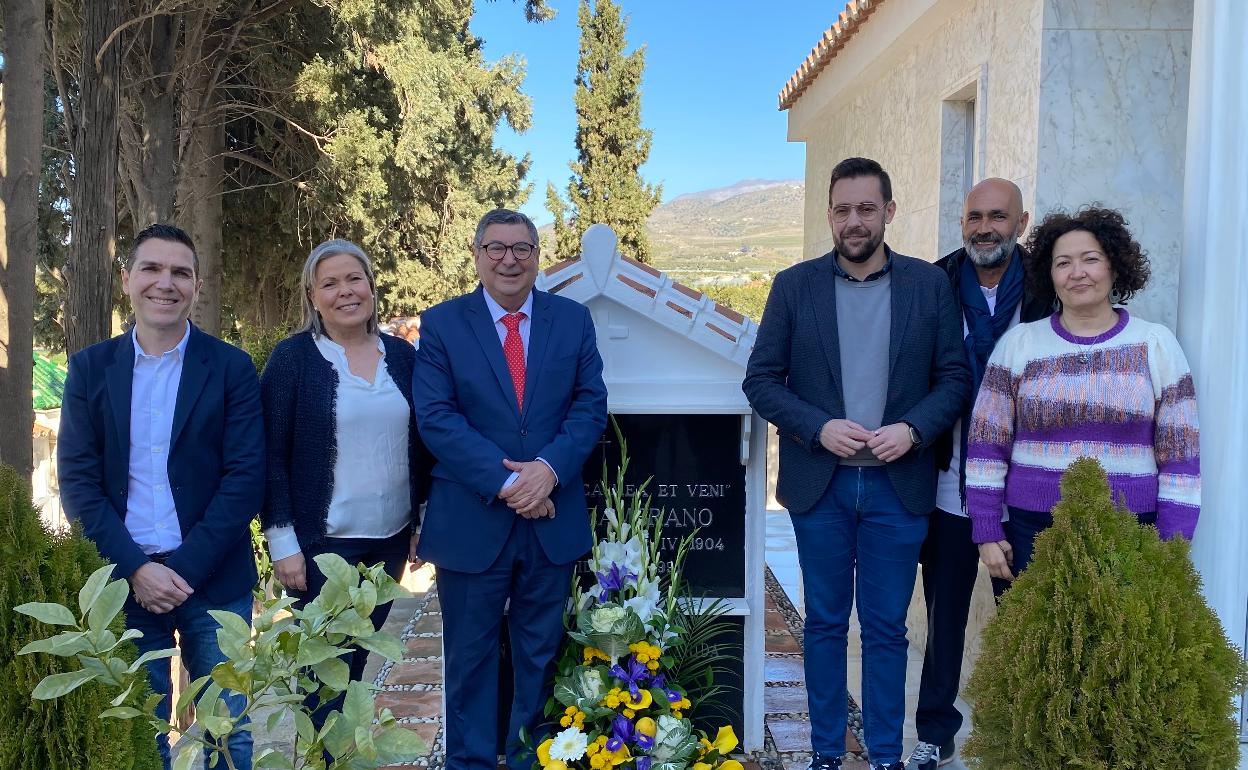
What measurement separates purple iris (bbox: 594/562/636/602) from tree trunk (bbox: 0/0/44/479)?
3796mm

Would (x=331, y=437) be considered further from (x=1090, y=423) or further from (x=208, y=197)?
(x=208, y=197)

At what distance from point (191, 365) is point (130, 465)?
0.33m

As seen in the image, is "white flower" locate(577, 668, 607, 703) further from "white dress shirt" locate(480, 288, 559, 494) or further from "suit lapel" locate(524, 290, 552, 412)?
"white dress shirt" locate(480, 288, 559, 494)

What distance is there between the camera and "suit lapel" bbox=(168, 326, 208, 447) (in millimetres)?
2555

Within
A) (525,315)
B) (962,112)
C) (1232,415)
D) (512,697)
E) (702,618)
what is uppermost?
(962,112)

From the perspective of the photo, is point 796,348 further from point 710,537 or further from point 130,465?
point 130,465

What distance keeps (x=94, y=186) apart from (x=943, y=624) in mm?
5776

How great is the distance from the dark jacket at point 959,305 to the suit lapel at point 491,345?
1478mm

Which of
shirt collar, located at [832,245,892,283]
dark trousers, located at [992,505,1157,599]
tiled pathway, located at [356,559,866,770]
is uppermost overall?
shirt collar, located at [832,245,892,283]

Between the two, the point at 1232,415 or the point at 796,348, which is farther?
the point at 796,348

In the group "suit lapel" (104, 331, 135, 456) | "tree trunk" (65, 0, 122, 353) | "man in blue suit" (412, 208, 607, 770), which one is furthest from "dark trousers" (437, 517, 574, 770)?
"tree trunk" (65, 0, 122, 353)

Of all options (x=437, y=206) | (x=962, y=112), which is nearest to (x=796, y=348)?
(x=962, y=112)

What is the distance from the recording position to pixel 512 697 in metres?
3.38

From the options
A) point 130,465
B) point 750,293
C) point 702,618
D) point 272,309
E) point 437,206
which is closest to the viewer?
point 130,465
